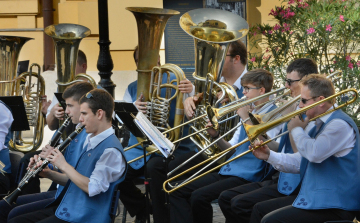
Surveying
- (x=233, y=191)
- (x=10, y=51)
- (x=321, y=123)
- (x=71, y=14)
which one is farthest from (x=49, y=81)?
(x=321, y=123)

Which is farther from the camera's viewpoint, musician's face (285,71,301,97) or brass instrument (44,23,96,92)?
brass instrument (44,23,96,92)

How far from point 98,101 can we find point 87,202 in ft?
2.20

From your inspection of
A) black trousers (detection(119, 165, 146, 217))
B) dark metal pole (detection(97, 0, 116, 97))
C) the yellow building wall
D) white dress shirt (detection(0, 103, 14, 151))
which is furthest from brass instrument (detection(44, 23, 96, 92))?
the yellow building wall

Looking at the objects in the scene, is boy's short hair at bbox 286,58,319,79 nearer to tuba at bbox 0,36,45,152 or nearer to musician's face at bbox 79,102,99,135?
musician's face at bbox 79,102,99,135

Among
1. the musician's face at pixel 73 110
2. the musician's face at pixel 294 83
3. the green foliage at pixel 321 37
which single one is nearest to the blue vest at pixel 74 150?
the musician's face at pixel 73 110

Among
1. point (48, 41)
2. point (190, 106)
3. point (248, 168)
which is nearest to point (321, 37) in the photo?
point (190, 106)

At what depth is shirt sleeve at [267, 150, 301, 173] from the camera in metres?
3.17

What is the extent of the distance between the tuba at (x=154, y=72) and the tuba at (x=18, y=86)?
136 centimetres

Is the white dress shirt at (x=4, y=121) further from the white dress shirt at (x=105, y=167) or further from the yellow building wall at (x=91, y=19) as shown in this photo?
the yellow building wall at (x=91, y=19)

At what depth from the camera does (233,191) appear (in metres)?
3.49

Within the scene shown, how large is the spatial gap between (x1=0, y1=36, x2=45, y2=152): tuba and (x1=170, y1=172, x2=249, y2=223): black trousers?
1911mm

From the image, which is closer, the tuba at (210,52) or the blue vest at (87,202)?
the blue vest at (87,202)

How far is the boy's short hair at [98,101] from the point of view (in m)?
3.19

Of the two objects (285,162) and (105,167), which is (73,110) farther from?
(285,162)
